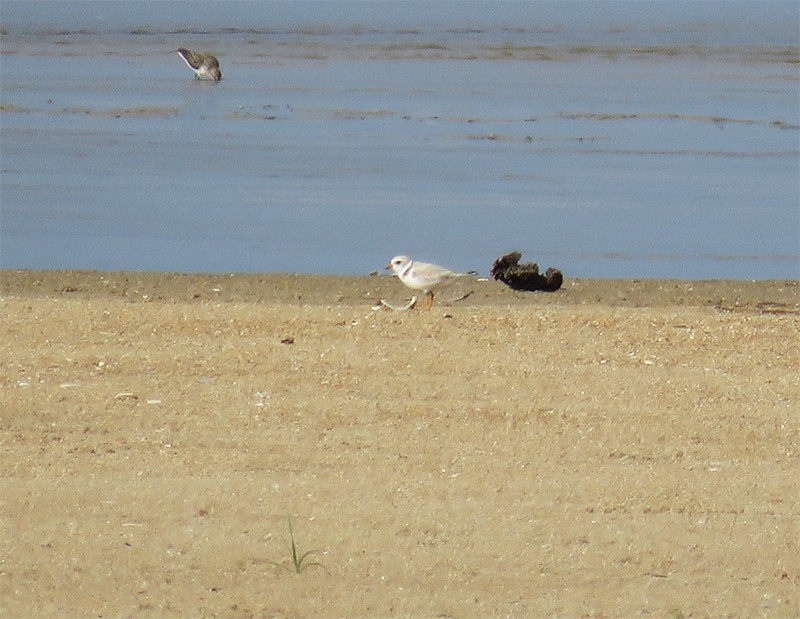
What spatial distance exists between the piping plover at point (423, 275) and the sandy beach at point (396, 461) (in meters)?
0.26

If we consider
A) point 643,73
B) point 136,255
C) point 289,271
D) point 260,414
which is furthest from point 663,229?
point 643,73

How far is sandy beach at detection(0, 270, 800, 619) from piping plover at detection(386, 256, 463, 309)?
26 cm

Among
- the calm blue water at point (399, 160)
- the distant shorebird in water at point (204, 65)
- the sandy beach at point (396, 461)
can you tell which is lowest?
the sandy beach at point (396, 461)

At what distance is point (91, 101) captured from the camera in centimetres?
2208

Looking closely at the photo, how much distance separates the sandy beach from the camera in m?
5.21

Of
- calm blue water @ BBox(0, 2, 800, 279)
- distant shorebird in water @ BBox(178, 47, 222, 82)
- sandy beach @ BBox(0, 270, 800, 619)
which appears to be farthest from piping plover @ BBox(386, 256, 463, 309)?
distant shorebird in water @ BBox(178, 47, 222, 82)

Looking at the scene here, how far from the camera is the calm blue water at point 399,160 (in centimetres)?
1266

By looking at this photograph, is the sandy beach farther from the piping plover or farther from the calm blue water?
the calm blue water

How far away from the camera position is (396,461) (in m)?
6.45

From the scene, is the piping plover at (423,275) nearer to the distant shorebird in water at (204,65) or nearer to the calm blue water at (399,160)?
the calm blue water at (399,160)

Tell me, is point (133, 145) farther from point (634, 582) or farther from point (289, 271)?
point (634, 582)

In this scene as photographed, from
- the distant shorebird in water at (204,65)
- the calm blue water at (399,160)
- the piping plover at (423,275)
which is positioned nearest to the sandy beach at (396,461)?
the piping plover at (423,275)

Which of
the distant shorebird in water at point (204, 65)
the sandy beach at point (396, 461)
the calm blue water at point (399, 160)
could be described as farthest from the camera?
the distant shorebird in water at point (204, 65)

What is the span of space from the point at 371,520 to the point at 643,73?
79.7 feet
